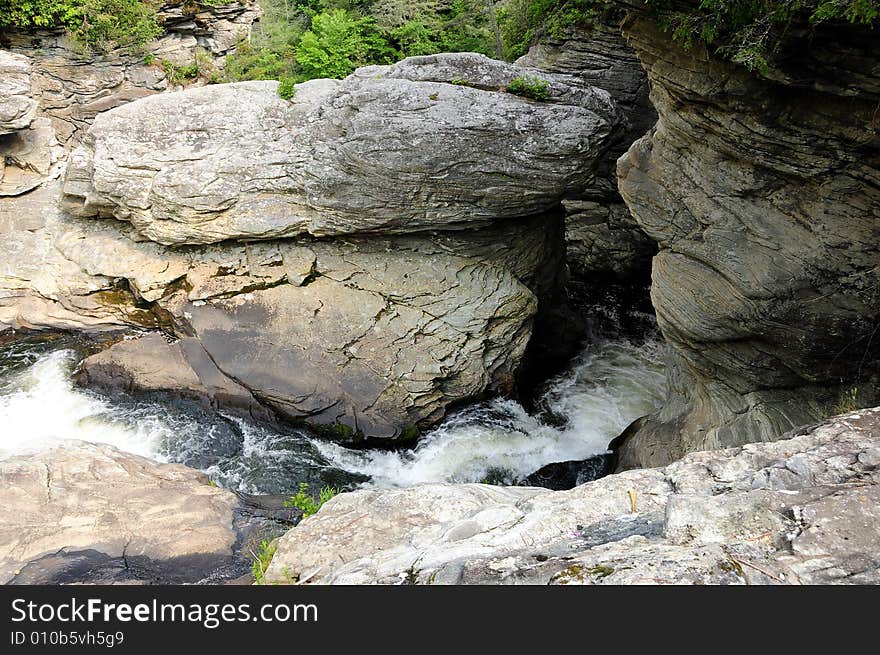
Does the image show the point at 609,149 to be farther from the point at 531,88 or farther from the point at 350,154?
the point at 350,154

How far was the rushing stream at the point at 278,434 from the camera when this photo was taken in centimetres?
1387

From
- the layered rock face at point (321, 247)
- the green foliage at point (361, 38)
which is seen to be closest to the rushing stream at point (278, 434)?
the layered rock face at point (321, 247)

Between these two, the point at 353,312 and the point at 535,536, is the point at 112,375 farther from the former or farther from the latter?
the point at 535,536

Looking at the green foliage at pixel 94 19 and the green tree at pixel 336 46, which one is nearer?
the green foliage at pixel 94 19

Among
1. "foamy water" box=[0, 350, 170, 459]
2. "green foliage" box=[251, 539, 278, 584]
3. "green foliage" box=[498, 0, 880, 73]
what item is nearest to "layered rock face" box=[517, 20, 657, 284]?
"green foliage" box=[498, 0, 880, 73]

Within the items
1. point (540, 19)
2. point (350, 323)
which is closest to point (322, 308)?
point (350, 323)

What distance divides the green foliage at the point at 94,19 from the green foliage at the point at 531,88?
17303 mm

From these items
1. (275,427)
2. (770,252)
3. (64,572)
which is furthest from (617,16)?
(64,572)

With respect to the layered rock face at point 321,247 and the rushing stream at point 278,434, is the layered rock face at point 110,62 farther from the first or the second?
the rushing stream at point 278,434

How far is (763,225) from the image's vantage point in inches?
405

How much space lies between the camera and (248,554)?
28.3 ft

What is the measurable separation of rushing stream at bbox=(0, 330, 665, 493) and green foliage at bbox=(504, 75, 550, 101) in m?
7.87

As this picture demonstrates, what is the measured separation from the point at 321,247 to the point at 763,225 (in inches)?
421

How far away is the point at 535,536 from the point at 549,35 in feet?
57.6
